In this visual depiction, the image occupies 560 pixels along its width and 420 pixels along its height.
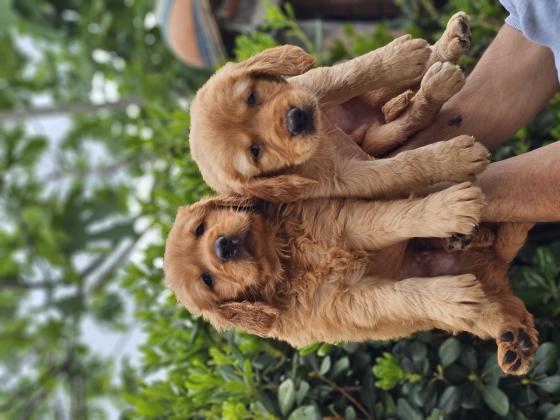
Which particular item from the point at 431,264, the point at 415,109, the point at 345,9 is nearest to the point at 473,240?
the point at 431,264

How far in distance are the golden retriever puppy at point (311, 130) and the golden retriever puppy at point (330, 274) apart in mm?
75

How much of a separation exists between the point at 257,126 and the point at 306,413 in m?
1.01

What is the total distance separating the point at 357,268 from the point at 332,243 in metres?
0.10

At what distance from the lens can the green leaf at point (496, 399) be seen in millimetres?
1999

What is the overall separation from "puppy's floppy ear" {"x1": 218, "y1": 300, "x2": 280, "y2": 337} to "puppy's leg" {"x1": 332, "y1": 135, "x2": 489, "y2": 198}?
0.36 m

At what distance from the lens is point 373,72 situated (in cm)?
182

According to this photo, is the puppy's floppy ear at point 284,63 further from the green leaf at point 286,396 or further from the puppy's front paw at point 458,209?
the green leaf at point 286,396

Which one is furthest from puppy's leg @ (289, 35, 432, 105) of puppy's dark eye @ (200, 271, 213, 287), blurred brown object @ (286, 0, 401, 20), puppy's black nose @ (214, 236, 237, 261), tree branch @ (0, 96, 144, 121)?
tree branch @ (0, 96, 144, 121)

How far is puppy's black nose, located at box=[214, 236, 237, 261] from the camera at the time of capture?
5.59 ft

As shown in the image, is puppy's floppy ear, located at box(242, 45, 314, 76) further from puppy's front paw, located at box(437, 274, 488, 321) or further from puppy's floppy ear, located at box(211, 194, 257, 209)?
puppy's front paw, located at box(437, 274, 488, 321)

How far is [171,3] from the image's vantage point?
4145mm

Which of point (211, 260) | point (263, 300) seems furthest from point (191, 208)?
point (263, 300)

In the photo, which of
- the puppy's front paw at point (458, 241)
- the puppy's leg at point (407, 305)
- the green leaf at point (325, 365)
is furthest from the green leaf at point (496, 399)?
the puppy's front paw at point (458, 241)

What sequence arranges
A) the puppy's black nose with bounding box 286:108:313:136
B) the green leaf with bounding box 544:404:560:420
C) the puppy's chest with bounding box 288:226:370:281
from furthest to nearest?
the green leaf with bounding box 544:404:560:420
the puppy's chest with bounding box 288:226:370:281
the puppy's black nose with bounding box 286:108:313:136
